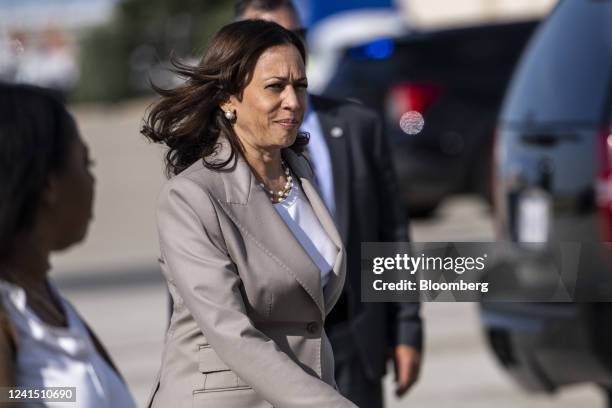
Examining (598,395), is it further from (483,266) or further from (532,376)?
(483,266)

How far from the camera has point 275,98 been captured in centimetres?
269

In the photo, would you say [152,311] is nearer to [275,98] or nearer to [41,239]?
[275,98]

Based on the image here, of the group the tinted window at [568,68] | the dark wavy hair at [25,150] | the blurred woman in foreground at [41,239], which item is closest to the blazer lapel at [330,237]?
the blurred woman in foreground at [41,239]

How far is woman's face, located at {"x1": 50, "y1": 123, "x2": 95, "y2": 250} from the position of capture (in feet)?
7.80

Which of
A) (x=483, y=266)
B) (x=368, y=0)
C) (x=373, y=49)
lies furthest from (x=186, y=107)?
(x=368, y=0)

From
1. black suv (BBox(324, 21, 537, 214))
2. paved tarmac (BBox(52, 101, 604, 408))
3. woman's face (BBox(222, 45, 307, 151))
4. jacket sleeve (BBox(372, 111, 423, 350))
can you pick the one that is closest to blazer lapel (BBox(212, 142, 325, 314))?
woman's face (BBox(222, 45, 307, 151))

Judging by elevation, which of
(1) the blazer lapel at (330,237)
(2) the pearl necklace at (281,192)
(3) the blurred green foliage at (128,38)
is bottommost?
(1) the blazer lapel at (330,237)

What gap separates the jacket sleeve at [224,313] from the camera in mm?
2486

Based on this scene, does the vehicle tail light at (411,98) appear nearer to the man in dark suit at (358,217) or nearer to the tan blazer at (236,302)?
the man in dark suit at (358,217)

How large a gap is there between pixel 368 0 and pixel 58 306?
18724 millimetres

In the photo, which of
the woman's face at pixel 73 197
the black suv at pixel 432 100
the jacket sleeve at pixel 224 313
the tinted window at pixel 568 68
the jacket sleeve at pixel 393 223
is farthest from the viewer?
the black suv at pixel 432 100

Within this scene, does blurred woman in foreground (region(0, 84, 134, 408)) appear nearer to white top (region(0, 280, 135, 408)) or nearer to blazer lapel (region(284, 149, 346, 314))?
white top (region(0, 280, 135, 408))

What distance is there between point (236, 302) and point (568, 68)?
2.76 metres

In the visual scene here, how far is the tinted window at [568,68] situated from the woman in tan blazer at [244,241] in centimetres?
218
